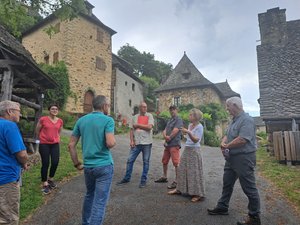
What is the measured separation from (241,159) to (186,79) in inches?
1123

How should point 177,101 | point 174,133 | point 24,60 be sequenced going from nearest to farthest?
point 174,133 → point 24,60 → point 177,101

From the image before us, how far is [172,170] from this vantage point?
827 cm

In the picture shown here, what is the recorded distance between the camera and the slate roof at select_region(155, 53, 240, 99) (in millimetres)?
30509

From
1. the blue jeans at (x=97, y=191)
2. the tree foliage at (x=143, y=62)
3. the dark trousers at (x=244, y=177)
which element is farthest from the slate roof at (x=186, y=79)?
the blue jeans at (x=97, y=191)

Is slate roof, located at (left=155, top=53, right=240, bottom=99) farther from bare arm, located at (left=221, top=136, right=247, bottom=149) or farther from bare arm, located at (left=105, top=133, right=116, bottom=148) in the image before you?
bare arm, located at (left=105, top=133, right=116, bottom=148)

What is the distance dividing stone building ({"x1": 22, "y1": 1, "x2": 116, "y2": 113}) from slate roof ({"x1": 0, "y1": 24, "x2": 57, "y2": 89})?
1386 centimetres

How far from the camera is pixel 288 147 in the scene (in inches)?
360

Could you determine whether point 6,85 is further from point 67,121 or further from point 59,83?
point 59,83

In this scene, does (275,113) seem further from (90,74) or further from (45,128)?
(90,74)

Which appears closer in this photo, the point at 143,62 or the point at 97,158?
the point at 97,158

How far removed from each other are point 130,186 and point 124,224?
1931 mm

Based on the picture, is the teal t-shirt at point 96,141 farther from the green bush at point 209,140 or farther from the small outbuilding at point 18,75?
the green bush at point 209,140

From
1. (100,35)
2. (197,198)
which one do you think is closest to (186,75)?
(100,35)

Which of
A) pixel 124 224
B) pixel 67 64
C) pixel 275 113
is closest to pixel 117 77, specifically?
pixel 67 64
